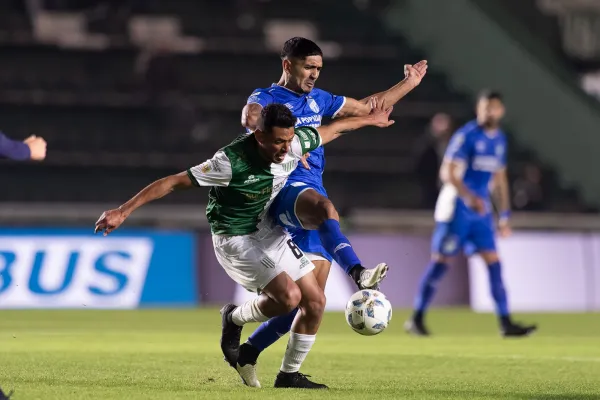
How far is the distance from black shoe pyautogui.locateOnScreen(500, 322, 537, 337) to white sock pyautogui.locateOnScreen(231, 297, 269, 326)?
5.17 m

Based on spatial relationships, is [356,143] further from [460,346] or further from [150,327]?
[460,346]

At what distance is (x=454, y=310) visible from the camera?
17.2 meters

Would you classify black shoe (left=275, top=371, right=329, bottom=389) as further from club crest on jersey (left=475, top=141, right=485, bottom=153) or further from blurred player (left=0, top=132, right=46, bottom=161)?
club crest on jersey (left=475, top=141, right=485, bottom=153)

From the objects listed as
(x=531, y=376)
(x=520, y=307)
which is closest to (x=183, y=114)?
(x=520, y=307)

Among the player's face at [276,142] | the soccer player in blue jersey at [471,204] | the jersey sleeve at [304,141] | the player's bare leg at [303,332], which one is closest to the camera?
the player's face at [276,142]

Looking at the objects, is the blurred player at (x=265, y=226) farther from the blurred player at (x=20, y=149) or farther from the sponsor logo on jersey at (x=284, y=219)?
A: the blurred player at (x=20, y=149)

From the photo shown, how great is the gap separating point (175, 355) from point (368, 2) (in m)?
13.7

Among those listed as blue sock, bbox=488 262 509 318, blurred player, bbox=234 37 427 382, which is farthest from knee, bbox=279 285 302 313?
blue sock, bbox=488 262 509 318

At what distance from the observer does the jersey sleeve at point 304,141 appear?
25.9 ft

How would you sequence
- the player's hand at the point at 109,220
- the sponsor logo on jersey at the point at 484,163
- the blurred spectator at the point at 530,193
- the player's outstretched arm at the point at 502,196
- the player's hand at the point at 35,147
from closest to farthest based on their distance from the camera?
1. the player's hand at the point at 35,147
2. the player's hand at the point at 109,220
3. the sponsor logo on jersey at the point at 484,163
4. the player's outstretched arm at the point at 502,196
5. the blurred spectator at the point at 530,193

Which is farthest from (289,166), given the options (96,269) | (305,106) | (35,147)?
(96,269)

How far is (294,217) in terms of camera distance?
8000 millimetres

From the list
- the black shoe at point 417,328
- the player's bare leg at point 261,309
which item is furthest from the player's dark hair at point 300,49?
the black shoe at point 417,328

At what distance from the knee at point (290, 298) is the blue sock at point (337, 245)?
345mm
